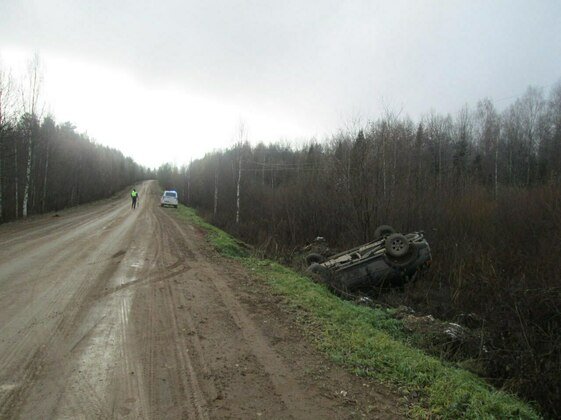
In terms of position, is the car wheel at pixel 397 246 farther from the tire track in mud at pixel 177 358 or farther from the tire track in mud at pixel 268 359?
the tire track in mud at pixel 177 358

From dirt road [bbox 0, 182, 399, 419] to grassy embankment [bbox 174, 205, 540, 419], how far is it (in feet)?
0.94

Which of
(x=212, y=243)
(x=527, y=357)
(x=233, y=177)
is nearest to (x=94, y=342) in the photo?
(x=527, y=357)

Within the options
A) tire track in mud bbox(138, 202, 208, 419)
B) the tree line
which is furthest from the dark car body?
the tree line

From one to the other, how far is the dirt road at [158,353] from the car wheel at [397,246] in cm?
433

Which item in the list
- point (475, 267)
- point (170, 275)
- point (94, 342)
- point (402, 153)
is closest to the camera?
point (94, 342)

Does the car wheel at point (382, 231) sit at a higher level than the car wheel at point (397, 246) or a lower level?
higher

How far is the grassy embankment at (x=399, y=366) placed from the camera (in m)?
3.68

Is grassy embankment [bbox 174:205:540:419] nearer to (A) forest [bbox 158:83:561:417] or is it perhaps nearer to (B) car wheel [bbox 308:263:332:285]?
(A) forest [bbox 158:83:561:417]

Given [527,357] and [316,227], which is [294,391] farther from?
[316,227]

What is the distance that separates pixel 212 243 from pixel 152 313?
8.22 meters

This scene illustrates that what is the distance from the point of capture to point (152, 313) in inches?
236

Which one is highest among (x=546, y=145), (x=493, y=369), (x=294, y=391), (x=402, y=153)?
(x=546, y=145)

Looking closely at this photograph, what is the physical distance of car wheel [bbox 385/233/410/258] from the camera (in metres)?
10.7

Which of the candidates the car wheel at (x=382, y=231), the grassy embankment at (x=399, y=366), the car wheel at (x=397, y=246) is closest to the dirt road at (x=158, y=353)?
the grassy embankment at (x=399, y=366)
